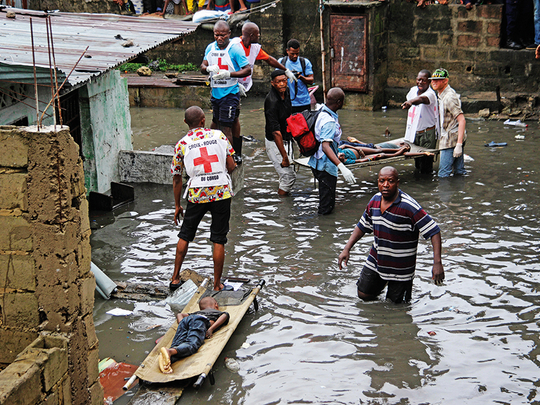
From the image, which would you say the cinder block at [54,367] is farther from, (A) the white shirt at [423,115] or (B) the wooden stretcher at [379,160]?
(A) the white shirt at [423,115]

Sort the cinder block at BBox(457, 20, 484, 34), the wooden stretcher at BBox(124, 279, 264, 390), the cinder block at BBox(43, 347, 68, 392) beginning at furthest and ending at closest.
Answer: the cinder block at BBox(457, 20, 484, 34), the wooden stretcher at BBox(124, 279, 264, 390), the cinder block at BBox(43, 347, 68, 392)

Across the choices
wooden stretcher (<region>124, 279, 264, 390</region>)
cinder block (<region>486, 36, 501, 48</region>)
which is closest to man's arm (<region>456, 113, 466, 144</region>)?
wooden stretcher (<region>124, 279, 264, 390</region>)

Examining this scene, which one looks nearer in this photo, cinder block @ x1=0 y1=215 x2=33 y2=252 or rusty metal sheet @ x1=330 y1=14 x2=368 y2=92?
cinder block @ x1=0 y1=215 x2=33 y2=252

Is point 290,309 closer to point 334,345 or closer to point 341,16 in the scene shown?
point 334,345

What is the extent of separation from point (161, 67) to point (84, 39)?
29.1ft

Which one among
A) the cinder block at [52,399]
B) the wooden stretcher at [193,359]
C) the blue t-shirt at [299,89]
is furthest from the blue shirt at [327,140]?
the cinder block at [52,399]

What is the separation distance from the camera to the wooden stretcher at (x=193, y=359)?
4825mm

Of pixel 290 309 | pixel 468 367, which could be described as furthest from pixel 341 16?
pixel 468 367

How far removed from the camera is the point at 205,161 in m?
6.20

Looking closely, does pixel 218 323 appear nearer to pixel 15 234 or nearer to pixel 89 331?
pixel 89 331

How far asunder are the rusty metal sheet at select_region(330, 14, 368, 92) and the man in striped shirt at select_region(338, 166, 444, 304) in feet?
32.4

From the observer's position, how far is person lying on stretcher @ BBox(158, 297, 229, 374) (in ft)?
16.3

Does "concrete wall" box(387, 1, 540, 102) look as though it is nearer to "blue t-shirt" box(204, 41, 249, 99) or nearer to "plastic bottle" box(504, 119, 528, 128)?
"plastic bottle" box(504, 119, 528, 128)

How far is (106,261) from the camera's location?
7398mm
